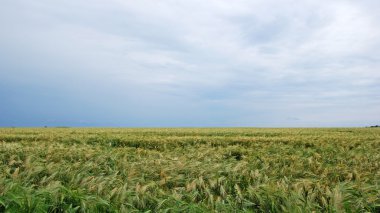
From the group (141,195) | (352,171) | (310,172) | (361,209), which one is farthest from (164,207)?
(352,171)

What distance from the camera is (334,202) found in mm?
4121

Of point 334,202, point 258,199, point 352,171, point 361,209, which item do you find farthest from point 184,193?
point 352,171

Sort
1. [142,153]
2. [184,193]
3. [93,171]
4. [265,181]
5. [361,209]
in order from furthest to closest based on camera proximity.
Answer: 1. [142,153]
2. [93,171]
3. [265,181]
4. [184,193]
5. [361,209]

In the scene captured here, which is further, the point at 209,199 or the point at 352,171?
the point at 352,171

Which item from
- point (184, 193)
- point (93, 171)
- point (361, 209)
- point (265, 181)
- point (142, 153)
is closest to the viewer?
point (361, 209)

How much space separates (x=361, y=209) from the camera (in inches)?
168

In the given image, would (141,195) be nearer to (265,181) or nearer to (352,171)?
(265,181)

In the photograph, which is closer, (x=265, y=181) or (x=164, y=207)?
(x=164, y=207)

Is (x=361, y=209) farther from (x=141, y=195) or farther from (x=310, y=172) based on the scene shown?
(x=141, y=195)

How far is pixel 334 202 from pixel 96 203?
2.88m

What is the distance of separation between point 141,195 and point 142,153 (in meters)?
4.39

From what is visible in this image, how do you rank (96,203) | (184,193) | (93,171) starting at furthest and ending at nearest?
(93,171), (184,193), (96,203)

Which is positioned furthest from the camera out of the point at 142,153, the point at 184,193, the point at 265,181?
the point at 142,153

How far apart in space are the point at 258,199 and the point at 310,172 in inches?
91.8
